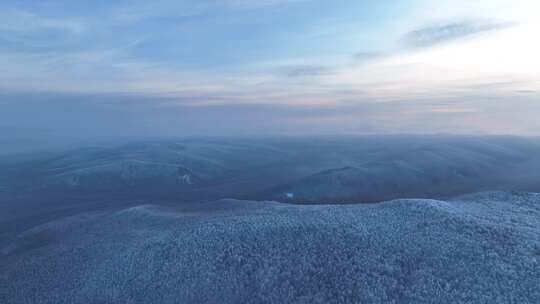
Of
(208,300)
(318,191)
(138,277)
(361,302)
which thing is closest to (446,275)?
(361,302)

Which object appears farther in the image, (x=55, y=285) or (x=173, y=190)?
(x=173, y=190)

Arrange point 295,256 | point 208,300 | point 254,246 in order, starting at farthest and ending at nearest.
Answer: point 254,246 < point 295,256 < point 208,300

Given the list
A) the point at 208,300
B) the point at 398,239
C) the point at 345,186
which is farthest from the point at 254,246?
the point at 345,186

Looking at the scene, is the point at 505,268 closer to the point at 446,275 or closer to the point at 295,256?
the point at 446,275

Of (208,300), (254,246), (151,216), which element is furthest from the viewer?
(151,216)

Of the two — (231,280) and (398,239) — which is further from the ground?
(398,239)

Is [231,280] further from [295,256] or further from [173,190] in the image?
[173,190]
